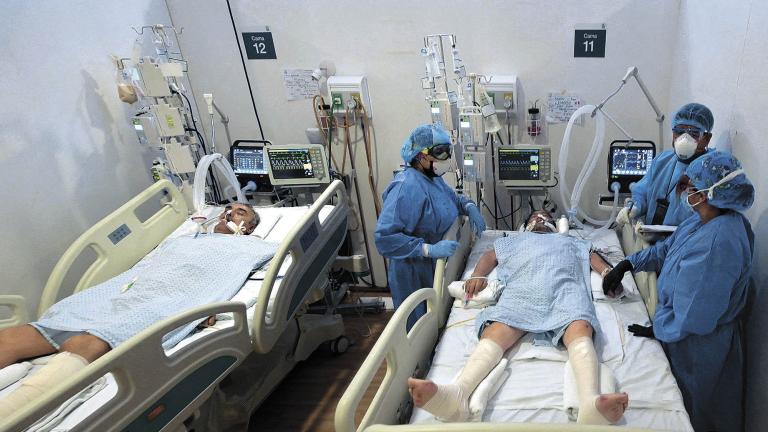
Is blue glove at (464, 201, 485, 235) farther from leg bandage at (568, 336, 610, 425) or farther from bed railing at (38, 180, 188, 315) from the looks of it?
bed railing at (38, 180, 188, 315)

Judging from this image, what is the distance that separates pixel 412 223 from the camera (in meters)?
2.57

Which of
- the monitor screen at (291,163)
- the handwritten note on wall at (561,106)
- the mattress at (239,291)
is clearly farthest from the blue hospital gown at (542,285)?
the monitor screen at (291,163)

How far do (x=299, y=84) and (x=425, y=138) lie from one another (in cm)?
130

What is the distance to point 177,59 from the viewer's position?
308 centimetres

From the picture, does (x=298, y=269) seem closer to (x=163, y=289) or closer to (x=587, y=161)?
(x=163, y=289)

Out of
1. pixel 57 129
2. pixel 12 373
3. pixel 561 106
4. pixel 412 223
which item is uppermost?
pixel 57 129

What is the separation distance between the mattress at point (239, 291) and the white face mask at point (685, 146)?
1.76 m

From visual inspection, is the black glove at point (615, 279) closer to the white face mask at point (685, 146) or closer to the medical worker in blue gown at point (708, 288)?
the medical worker in blue gown at point (708, 288)

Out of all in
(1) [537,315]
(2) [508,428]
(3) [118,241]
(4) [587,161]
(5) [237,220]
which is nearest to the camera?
(2) [508,428]

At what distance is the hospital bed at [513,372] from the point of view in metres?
1.49

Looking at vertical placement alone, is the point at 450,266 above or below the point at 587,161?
below

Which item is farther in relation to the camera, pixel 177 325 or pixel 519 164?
pixel 519 164

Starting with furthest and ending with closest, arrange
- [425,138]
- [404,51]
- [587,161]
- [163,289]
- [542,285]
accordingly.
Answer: [404,51], [587,161], [425,138], [163,289], [542,285]

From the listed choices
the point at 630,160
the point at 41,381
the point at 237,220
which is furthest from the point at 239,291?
the point at 630,160
